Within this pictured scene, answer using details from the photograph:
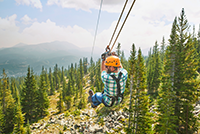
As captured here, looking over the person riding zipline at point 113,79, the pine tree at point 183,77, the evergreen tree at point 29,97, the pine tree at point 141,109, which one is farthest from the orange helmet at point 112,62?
the evergreen tree at point 29,97

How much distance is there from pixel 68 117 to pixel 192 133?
1054 inches

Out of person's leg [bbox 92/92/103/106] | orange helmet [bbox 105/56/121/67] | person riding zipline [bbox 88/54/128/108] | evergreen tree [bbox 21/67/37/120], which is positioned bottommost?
evergreen tree [bbox 21/67/37/120]

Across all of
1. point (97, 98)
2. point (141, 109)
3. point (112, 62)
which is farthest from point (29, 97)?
point (112, 62)

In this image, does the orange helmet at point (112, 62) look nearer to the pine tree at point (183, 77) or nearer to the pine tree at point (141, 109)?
the pine tree at point (141, 109)

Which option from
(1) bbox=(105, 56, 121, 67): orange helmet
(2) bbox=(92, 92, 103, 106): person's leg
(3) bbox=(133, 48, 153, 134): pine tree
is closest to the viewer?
(1) bbox=(105, 56, 121, 67): orange helmet

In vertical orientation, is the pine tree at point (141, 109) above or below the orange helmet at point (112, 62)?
below

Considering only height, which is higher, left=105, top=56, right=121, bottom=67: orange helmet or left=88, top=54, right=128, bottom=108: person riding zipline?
left=105, top=56, right=121, bottom=67: orange helmet

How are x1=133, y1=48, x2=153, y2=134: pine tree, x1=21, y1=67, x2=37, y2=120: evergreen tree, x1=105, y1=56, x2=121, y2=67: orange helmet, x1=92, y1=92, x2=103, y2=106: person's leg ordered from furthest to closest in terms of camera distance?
x1=21, y1=67, x2=37, y2=120: evergreen tree < x1=133, y1=48, x2=153, y2=134: pine tree < x1=92, y1=92, x2=103, y2=106: person's leg < x1=105, y1=56, x2=121, y2=67: orange helmet

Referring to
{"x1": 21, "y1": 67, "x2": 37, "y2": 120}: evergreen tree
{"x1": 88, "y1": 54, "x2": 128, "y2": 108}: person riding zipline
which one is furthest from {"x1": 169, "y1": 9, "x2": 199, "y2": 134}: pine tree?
{"x1": 21, "y1": 67, "x2": 37, "y2": 120}: evergreen tree

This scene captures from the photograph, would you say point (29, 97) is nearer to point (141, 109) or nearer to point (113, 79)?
point (141, 109)

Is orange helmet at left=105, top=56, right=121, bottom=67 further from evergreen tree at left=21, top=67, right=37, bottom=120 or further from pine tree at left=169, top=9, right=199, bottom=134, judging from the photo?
evergreen tree at left=21, top=67, right=37, bottom=120

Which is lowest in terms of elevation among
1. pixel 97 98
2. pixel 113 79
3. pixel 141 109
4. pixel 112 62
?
pixel 141 109

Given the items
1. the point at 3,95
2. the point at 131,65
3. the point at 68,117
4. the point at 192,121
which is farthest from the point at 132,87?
the point at 3,95

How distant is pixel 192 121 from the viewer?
16406 millimetres
